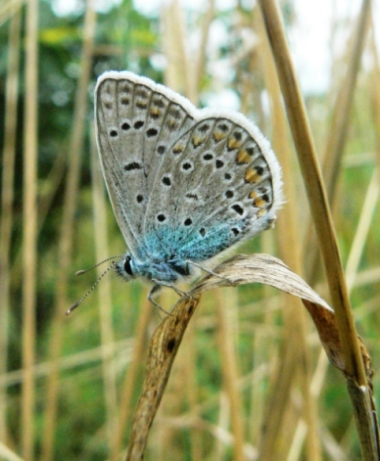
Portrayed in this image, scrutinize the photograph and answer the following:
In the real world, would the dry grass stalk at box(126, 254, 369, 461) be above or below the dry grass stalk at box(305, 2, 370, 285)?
below

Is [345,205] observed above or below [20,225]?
below

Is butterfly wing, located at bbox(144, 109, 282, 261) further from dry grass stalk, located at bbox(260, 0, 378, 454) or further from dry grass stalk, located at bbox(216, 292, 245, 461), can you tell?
dry grass stalk, located at bbox(260, 0, 378, 454)

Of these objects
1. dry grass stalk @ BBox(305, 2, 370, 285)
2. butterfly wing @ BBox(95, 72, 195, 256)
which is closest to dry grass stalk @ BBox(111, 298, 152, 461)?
butterfly wing @ BBox(95, 72, 195, 256)

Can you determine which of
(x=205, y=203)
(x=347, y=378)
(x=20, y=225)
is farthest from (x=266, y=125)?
(x=20, y=225)

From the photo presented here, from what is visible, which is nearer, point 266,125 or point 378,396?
point 378,396

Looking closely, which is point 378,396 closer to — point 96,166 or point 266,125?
point 266,125

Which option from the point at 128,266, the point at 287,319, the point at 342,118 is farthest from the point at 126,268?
the point at 342,118

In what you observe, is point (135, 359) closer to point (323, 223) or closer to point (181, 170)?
point (181, 170)
